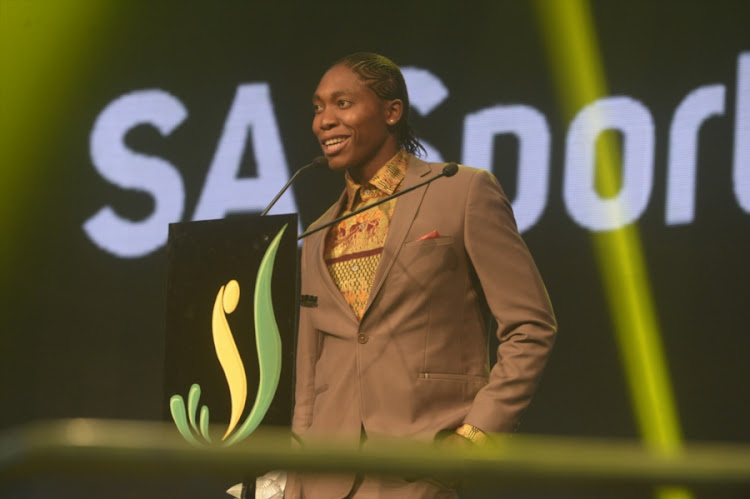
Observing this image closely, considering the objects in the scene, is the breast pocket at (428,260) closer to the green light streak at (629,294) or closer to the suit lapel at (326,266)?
the suit lapel at (326,266)

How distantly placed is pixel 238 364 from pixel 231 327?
2.7 inches

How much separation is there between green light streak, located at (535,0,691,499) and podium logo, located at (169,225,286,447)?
1919mm

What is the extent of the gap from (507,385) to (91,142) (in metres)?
2.98

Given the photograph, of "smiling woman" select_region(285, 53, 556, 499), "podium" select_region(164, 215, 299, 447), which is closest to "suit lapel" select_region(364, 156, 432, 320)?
"smiling woman" select_region(285, 53, 556, 499)

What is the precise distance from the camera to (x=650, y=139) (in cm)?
357

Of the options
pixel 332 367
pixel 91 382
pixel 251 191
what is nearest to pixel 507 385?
pixel 332 367

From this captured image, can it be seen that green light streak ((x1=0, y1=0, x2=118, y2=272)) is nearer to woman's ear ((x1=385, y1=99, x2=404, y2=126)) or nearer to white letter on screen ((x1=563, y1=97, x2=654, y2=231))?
white letter on screen ((x1=563, y1=97, x2=654, y2=231))

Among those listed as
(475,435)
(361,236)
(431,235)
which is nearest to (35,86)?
(361,236)

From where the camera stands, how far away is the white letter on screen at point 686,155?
3516 millimetres

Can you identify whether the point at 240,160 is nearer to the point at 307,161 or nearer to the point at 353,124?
the point at 307,161

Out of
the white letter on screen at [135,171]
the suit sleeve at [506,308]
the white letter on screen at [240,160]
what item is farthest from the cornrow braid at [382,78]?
the white letter on screen at [135,171]

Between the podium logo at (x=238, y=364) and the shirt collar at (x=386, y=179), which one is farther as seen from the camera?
the shirt collar at (x=386, y=179)

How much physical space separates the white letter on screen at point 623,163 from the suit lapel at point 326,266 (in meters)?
1.50

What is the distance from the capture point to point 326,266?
2223 mm
